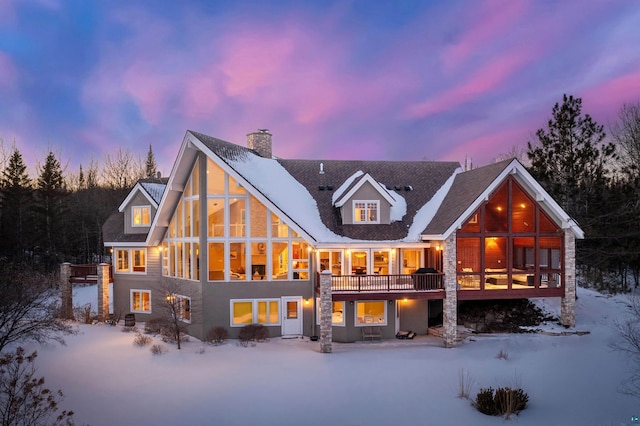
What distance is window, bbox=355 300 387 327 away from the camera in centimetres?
2040

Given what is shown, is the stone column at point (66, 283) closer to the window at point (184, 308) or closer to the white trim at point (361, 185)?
the window at point (184, 308)

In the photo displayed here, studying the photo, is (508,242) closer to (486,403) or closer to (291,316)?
(486,403)

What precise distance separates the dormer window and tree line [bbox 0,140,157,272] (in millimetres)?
33993

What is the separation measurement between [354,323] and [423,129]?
1984cm

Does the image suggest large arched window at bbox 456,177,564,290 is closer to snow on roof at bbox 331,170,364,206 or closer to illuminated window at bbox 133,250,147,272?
snow on roof at bbox 331,170,364,206

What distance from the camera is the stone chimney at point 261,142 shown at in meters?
26.3

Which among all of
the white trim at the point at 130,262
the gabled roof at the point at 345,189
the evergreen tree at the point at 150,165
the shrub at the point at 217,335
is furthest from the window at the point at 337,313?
the evergreen tree at the point at 150,165

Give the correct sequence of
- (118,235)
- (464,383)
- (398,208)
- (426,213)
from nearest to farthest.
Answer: (464,383), (426,213), (398,208), (118,235)

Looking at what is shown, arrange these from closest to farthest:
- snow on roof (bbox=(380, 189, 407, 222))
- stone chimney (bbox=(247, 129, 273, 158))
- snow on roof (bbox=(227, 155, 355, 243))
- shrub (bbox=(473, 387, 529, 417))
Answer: shrub (bbox=(473, 387, 529, 417)) < snow on roof (bbox=(227, 155, 355, 243)) < snow on roof (bbox=(380, 189, 407, 222)) < stone chimney (bbox=(247, 129, 273, 158))

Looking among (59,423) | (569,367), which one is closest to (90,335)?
(59,423)

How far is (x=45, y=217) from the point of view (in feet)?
140

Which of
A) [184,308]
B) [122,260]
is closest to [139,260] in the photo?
[122,260]

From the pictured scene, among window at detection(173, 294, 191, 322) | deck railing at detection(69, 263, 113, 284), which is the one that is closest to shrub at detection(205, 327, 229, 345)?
window at detection(173, 294, 191, 322)

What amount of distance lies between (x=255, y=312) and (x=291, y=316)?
72.5 inches
